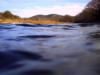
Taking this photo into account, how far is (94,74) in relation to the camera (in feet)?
9.87

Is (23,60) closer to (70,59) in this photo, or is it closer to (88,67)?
(70,59)

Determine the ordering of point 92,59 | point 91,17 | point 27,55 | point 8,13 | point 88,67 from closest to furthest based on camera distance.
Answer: point 88,67, point 92,59, point 27,55, point 91,17, point 8,13

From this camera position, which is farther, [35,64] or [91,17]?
[91,17]

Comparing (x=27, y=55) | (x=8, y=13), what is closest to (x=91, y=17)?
(x=8, y=13)

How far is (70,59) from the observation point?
3943mm

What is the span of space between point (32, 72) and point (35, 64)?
1.50 ft

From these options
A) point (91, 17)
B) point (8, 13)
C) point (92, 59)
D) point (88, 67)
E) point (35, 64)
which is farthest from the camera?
point (8, 13)

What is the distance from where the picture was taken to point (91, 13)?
4481 cm

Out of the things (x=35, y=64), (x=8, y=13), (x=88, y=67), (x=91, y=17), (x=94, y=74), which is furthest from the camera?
(x=8, y=13)

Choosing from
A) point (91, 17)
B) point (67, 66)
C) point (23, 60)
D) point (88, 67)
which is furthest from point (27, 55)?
point (91, 17)

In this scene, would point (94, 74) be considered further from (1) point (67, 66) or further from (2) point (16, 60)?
(2) point (16, 60)

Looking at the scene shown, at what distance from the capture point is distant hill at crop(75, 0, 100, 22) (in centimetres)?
4362

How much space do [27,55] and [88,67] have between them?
150 cm

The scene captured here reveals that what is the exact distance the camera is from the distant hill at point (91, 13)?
4362 centimetres
